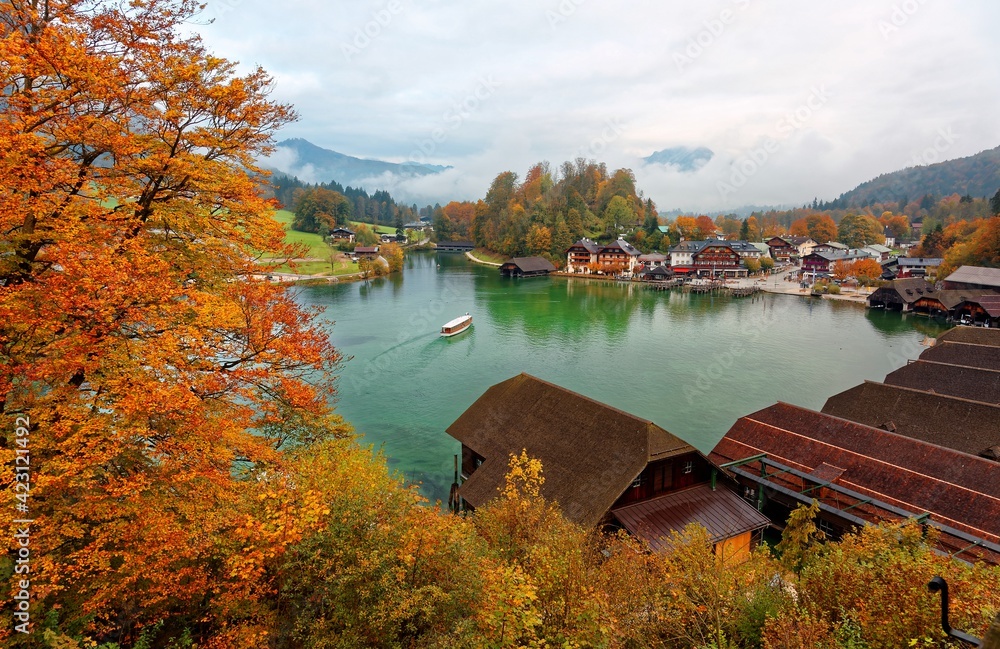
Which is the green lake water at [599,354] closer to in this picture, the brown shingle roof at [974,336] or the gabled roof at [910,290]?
the gabled roof at [910,290]

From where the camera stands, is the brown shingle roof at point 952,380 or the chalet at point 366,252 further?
the chalet at point 366,252

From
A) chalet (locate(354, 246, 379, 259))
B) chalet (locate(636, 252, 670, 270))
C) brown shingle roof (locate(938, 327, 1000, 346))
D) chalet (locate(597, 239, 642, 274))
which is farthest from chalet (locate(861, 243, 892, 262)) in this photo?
chalet (locate(354, 246, 379, 259))

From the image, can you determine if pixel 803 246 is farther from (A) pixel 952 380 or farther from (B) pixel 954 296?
(A) pixel 952 380

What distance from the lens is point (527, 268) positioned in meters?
90.6

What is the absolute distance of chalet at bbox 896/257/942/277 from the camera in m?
73.9

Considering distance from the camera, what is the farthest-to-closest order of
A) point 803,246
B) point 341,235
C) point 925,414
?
point 803,246 → point 341,235 → point 925,414

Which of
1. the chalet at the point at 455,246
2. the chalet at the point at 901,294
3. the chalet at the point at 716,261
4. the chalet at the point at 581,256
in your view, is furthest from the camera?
the chalet at the point at 455,246

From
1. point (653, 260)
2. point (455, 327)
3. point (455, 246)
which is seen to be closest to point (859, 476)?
point (455, 327)

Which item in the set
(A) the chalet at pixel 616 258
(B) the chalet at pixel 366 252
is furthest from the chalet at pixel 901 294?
(B) the chalet at pixel 366 252

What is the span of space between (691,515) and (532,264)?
266 ft

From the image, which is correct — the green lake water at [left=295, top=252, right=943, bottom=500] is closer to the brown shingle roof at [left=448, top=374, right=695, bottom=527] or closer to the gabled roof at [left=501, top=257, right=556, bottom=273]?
the brown shingle roof at [left=448, top=374, right=695, bottom=527]

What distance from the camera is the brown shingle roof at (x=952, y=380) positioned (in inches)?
925

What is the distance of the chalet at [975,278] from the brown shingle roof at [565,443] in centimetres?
6313

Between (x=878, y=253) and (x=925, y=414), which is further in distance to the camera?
(x=878, y=253)
